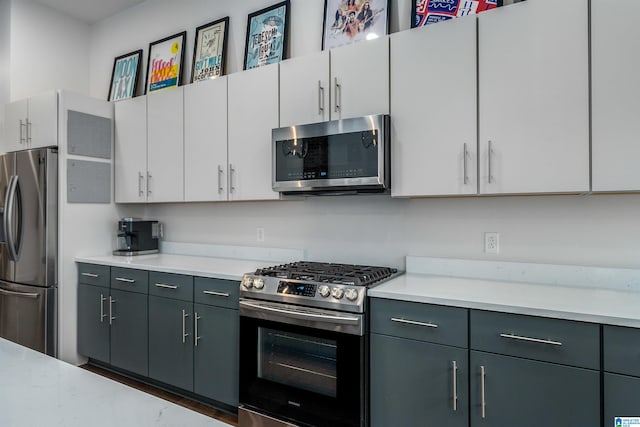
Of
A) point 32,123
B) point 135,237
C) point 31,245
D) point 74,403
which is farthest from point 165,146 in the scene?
point 74,403

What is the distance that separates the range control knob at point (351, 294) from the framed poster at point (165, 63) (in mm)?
2465

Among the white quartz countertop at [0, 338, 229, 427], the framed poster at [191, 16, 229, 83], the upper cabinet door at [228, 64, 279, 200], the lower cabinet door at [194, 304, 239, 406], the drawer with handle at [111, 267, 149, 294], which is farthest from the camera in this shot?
the framed poster at [191, 16, 229, 83]

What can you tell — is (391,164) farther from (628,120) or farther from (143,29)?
Answer: (143,29)

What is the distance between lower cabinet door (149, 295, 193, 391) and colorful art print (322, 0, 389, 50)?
1.99 m

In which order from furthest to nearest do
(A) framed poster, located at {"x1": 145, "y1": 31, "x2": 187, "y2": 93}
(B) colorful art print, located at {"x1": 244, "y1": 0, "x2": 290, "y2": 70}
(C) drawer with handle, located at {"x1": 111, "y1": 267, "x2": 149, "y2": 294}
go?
(A) framed poster, located at {"x1": 145, "y1": 31, "x2": 187, "y2": 93} → (B) colorful art print, located at {"x1": 244, "y1": 0, "x2": 290, "y2": 70} → (C) drawer with handle, located at {"x1": 111, "y1": 267, "x2": 149, "y2": 294}

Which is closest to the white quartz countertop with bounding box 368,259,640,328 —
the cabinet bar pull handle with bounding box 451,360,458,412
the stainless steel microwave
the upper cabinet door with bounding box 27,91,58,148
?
the cabinet bar pull handle with bounding box 451,360,458,412

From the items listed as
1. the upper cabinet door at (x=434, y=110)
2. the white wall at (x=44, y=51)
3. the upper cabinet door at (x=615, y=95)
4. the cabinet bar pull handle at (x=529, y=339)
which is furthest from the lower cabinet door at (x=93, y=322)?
the upper cabinet door at (x=615, y=95)

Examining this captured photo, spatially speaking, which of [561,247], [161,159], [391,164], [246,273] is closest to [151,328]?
[246,273]

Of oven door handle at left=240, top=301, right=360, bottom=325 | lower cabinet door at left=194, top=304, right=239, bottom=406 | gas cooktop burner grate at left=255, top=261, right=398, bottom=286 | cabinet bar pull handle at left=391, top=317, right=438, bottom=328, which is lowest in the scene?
lower cabinet door at left=194, top=304, right=239, bottom=406

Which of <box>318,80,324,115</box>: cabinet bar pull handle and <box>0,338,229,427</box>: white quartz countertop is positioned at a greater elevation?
<box>318,80,324,115</box>: cabinet bar pull handle

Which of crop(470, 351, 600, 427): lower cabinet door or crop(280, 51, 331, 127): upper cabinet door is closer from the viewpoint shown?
crop(470, 351, 600, 427): lower cabinet door

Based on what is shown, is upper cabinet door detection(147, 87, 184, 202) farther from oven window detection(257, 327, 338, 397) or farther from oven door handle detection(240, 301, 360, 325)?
oven window detection(257, 327, 338, 397)

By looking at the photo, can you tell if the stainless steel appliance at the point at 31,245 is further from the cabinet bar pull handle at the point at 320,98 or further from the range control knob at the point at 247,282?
the cabinet bar pull handle at the point at 320,98

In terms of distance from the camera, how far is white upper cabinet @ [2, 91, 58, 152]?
309 cm
